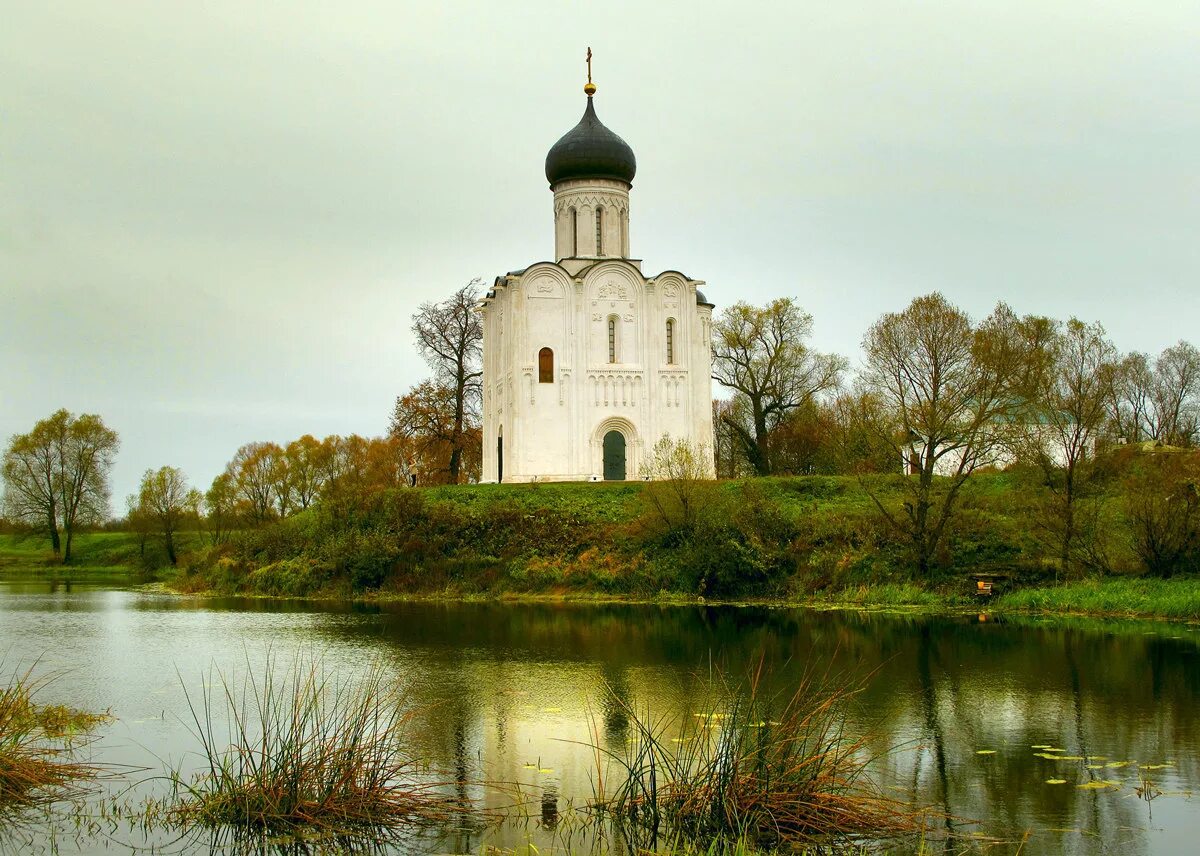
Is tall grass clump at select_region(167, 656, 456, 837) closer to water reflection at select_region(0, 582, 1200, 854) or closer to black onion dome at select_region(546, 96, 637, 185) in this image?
water reflection at select_region(0, 582, 1200, 854)

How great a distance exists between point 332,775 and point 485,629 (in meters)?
14.2

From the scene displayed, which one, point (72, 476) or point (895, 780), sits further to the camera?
point (72, 476)

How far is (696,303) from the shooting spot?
41.9 metres

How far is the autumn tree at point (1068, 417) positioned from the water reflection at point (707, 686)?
4.65 meters

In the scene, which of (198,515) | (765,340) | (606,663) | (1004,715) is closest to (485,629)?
(606,663)

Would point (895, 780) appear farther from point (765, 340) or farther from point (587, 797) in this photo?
point (765, 340)

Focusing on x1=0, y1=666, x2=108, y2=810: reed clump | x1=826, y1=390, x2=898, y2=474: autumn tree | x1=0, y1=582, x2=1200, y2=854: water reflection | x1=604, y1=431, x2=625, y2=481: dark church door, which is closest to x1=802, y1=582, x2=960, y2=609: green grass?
x1=0, y1=582, x2=1200, y2=854: water reflection

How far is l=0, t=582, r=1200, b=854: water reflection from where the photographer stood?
962 cm

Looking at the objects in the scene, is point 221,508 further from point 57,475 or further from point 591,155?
point 591,155

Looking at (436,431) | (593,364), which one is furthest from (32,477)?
(593,364)

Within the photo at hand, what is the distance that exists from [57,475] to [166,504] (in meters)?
7.27

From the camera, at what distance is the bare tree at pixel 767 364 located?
4925 cm

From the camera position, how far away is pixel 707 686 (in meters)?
14.6

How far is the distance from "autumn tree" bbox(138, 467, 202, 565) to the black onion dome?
23.9 m
